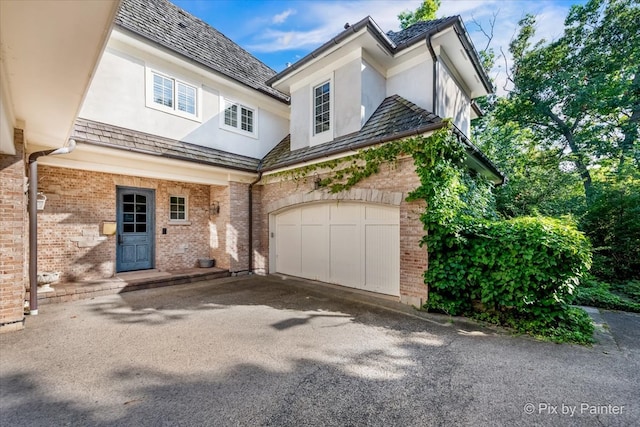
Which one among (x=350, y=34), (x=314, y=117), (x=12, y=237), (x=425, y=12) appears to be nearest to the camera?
(x=12, y=237)

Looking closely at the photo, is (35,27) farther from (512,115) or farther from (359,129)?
(512,115)

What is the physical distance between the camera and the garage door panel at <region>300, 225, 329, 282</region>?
785 centimetres

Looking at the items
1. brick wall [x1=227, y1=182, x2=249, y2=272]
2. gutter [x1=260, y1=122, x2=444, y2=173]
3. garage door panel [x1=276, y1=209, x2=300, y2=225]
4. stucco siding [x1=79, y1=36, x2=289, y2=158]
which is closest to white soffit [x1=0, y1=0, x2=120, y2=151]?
stucco siding [x1=79, y1=36, x2=289, y2=158]

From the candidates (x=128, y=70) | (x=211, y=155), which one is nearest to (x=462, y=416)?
(x=211, y=155)

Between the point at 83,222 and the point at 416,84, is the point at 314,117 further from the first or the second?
the point at 83,222

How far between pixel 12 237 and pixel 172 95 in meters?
5.12

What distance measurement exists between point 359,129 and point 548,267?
481 cm

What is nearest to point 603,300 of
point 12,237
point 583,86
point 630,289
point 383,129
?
point 630,289

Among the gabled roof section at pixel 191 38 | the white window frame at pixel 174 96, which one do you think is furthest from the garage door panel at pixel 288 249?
the gabled roof section at pixel 191 38

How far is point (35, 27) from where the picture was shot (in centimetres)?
211

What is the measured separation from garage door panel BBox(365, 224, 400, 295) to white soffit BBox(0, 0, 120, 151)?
5.71m

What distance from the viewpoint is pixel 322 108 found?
792 centimetres

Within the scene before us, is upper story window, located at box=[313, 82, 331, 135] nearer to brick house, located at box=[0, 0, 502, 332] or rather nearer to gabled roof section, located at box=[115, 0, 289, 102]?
brick house, located at box=[0, 0, 502, 332]

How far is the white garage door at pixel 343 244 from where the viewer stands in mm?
6449
